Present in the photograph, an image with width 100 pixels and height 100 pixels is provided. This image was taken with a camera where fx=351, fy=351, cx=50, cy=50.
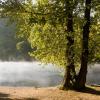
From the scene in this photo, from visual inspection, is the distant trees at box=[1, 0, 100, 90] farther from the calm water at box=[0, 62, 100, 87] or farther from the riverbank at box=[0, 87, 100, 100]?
the calm water at box=[0, 62, 100, 87]

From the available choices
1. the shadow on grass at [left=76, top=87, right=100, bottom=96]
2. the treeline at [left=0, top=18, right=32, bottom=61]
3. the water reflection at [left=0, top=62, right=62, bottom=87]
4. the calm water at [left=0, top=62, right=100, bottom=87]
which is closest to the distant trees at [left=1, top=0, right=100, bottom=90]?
the shadow on grass at [left=76, top=87, right=100, bottom=96]

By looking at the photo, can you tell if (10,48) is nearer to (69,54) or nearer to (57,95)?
(69,54)

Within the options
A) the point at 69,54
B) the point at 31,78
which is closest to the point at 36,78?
the point at 31,78

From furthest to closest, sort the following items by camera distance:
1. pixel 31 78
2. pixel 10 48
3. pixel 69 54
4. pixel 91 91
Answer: pixel 10 48 → pixel 31 78 → pixel 69 54 → pixel 91 91

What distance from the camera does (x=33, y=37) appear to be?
33.4 meters

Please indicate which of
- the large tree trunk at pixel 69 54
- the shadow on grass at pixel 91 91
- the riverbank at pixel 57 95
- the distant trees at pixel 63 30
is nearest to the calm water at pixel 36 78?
the distant trees at pixel 63 30

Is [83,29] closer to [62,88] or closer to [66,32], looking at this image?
[66,32]

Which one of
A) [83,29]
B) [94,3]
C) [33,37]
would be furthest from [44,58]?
[94,3]

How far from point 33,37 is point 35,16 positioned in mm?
4149

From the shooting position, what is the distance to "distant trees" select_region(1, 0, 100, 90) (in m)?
29.4

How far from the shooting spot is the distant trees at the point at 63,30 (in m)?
29.4

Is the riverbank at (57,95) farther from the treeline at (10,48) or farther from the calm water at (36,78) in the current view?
the treeline at (10,48)

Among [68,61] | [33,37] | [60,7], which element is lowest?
[68,61]

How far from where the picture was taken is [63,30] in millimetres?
31406
